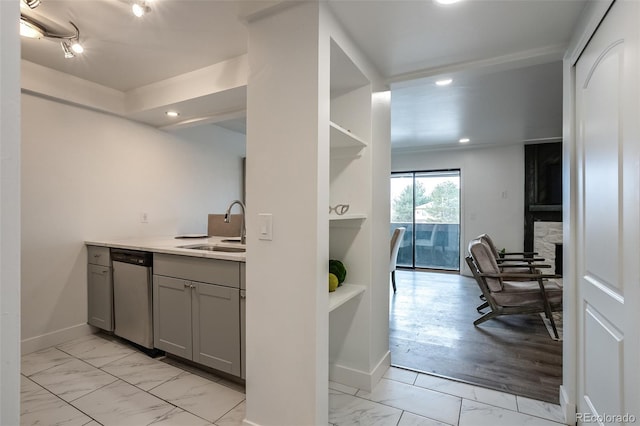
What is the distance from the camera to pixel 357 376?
2.13 metres

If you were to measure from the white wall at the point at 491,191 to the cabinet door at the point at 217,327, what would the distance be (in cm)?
514

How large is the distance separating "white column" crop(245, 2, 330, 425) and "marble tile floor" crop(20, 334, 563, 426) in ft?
1.37

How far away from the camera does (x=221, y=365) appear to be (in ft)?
6.86

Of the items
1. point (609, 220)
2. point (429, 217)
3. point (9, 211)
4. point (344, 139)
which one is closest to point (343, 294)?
point (344, 139)

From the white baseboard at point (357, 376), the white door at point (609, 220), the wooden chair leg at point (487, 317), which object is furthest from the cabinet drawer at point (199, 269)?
the wooden chair leg at point (487, 317)

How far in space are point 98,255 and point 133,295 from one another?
64 cm

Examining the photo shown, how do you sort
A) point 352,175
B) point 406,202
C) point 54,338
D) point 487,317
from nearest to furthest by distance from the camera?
point 352,175, point 54,338, point 487,317, point 406,202

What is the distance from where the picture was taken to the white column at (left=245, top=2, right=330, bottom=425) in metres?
1.50

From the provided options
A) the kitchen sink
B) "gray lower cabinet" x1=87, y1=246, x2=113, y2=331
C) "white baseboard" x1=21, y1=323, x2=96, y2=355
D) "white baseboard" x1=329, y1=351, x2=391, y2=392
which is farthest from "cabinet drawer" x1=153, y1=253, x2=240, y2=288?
"white baseboard" x1=21, y1=323, x2=96, y2=355

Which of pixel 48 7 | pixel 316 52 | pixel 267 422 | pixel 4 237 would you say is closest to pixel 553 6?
pixel 316 52

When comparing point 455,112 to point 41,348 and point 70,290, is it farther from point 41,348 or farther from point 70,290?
point 41,348

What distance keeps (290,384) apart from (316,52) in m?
1.63

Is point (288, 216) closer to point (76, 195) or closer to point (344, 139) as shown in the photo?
point (344, 139)

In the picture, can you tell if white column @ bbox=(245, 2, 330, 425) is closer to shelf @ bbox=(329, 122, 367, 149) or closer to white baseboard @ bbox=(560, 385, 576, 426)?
shelf @ bbox=(329, 122, 367, 149)
